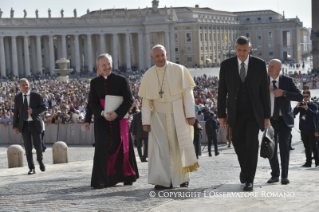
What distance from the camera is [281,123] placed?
9227mm

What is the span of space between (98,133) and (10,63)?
95457 mm

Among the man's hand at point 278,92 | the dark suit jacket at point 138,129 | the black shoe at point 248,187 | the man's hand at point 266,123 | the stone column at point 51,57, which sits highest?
the stone column at point 51,57

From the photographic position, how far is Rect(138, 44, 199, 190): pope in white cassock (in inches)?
343

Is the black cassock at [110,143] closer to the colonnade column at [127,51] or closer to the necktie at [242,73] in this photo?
the necktie at [242,73]

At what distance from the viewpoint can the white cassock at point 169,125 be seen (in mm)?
8719

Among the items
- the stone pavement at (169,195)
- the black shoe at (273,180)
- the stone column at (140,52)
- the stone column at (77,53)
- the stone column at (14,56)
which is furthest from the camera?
the stone column at (140,52)

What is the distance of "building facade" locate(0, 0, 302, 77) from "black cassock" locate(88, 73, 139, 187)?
69.0m

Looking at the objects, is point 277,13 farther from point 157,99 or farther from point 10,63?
point 157,99

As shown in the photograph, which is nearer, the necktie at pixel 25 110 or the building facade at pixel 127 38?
the necktie at pixel 25 110

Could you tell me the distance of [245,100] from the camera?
27.3 ft

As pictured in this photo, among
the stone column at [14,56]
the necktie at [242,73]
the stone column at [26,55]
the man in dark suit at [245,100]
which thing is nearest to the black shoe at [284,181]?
the man in dark suit at [245,100]

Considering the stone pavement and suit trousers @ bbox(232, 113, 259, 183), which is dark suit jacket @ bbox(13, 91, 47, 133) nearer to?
the stone pavement

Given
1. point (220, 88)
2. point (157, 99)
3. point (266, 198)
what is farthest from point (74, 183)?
point (266, 198)

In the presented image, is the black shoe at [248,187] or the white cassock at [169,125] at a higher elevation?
the white cassock at [169,125]
